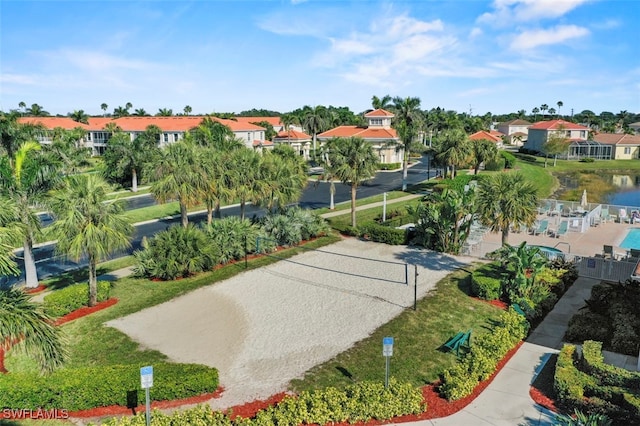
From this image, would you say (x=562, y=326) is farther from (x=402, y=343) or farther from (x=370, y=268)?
(x=370, y=268)

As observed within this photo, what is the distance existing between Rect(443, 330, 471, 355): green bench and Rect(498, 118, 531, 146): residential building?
351 feet

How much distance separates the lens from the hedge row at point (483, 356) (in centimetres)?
1261

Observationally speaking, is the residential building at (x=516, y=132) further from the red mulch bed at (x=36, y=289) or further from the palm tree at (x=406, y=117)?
the red mulch bed at (x=36, y=289)

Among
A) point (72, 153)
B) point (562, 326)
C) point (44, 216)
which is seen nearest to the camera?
point (562, 326)

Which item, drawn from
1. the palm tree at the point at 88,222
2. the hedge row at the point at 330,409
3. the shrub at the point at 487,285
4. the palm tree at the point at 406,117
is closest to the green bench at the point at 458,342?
the hedge row at the point at 330,409

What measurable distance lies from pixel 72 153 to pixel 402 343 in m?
42.4

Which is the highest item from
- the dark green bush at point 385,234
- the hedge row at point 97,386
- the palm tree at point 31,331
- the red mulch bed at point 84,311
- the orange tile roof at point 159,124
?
the orange tile roof at point 159,124

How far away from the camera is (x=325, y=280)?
2216 centimetres

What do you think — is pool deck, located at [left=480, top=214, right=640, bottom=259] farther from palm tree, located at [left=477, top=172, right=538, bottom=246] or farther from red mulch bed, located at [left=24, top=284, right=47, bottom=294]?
red mulch bed, located at [left=24, top=284, right=47, bottom=294]

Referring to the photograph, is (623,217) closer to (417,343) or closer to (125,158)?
(417,343)

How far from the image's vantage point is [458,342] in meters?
15.0

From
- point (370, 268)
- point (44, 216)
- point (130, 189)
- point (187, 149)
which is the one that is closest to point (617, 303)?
point (370, 268)

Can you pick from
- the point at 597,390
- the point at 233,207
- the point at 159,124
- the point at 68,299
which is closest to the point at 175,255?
the point at 68,299

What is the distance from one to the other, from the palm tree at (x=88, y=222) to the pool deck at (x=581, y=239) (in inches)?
731
